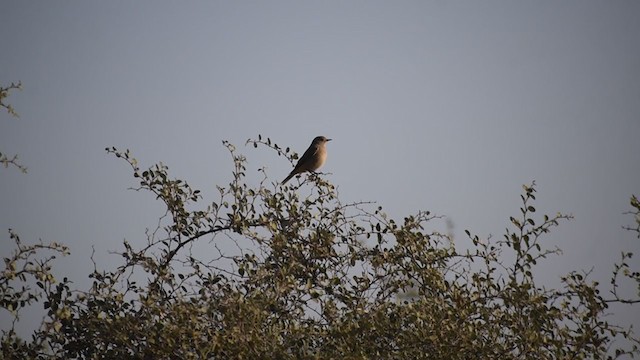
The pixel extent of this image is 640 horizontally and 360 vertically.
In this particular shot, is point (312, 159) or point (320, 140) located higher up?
point (320, 140)

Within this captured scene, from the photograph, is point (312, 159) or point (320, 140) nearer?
point (312, 159)

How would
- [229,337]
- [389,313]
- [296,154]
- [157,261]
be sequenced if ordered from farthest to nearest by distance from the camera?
[296,154] < [157,261] < [389,313] < [229,337]

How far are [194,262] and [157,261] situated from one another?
0.31 meters

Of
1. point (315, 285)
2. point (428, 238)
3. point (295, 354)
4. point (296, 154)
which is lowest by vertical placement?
point (295, 354)

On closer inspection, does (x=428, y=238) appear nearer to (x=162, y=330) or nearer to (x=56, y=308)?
(x=162, y=330)

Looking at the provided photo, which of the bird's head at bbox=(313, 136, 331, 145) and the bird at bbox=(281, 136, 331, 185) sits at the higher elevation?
the bird's head at bbox=(313, 136, 331, 145)

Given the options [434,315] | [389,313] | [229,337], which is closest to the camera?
[229,337]

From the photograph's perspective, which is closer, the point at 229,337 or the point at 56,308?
the point at 229,337

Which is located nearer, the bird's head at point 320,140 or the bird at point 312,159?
the bird at point 312,159

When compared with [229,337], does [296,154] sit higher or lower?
higher

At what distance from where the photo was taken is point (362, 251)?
6004 millimetres

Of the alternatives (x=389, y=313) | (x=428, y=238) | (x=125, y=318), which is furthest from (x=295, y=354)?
(x=428, y=238)

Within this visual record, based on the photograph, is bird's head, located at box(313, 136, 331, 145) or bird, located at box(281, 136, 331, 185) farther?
bird's head, located at box(313, 136, 331, 145)

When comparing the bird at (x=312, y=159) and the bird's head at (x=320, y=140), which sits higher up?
the bird's head at (x=320, y=140)
